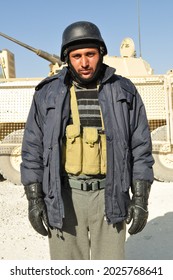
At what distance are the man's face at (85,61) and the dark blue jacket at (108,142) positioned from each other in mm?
94

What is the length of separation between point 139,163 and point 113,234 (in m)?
0.46

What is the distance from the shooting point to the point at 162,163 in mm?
6871

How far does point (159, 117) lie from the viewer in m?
6.96

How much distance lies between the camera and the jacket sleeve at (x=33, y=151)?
2127mm

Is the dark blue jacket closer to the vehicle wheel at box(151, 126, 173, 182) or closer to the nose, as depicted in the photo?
the nose

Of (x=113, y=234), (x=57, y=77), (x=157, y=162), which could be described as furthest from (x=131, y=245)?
(x=157, y=162)

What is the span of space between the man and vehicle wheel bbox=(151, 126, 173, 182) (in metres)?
4.80

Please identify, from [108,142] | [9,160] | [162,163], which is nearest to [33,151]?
[108,142]

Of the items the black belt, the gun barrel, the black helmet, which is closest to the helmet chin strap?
the black helmet

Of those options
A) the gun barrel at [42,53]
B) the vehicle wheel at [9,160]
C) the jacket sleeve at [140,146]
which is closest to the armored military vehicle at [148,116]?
the vehicle wheel at [9,160]

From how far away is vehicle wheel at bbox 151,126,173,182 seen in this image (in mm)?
6828

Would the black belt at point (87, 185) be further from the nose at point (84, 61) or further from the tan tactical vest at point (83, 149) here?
the nose at point (84, 61)

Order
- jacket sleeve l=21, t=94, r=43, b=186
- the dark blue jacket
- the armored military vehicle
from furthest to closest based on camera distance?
1. the armored military vehicle
2. jacket sleeve l=21, t=94, r=43, b=186
3. the dark blue jacket

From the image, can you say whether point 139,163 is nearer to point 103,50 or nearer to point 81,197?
point 81,197
